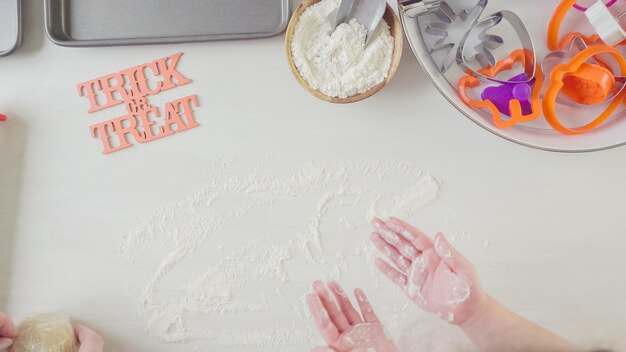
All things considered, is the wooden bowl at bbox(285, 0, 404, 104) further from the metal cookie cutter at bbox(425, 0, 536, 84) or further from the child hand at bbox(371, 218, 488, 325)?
the child hand at bbox(371, 218, 488, 325)

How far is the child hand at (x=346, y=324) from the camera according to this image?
70 cm

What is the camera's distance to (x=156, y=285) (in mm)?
780

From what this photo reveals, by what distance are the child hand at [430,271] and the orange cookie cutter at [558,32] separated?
0.29m

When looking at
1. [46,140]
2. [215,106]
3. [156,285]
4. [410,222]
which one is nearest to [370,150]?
[410,222]

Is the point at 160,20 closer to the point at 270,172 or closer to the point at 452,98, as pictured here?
the point at 270,172

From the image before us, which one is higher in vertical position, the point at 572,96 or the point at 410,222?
the point at 572,96

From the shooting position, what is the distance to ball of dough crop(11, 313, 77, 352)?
709 millimetres

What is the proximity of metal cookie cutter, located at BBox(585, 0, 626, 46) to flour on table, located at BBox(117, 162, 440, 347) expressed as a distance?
10.6 inches

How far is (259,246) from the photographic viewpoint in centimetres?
78

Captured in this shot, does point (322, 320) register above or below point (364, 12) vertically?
below

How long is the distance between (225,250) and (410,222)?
0.84ft

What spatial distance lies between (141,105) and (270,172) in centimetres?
20

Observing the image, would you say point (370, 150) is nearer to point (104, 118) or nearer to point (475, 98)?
point (475, 98)

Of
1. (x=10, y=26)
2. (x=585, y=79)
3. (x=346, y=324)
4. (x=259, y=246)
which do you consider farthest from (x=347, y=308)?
(x=10, y=26)
